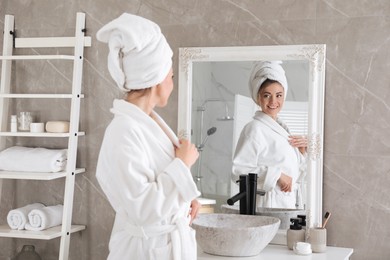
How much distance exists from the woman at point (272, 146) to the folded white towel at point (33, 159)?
3.21 feet

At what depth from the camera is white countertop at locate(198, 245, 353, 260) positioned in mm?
2938

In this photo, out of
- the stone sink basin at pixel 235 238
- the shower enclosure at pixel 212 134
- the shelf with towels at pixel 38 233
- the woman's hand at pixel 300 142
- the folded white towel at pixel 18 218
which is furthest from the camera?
the folded white towel at pixel 18 218

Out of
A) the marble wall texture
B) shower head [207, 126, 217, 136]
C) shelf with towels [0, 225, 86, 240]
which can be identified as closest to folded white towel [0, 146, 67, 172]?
the marble wall texture

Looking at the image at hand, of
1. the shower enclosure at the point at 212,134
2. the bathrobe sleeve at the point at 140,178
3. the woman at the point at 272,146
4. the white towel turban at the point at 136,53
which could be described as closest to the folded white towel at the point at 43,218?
the shower enclosure at the point at 212,134

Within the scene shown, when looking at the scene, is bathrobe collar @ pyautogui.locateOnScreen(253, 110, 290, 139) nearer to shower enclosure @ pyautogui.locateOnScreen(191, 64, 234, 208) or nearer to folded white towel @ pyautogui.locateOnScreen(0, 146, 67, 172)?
shower enclosure @ pyautogui.locateOnScreen(191, 64, 234, 208)

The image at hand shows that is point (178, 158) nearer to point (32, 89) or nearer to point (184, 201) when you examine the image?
point (184, 201)

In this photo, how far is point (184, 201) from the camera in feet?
7.77

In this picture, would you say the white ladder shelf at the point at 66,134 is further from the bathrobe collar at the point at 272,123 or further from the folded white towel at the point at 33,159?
the bathrobe collar at the point at 272,123

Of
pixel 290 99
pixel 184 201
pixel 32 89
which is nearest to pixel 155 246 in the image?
pixel 184 201

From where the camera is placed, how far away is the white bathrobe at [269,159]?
3.20 metres

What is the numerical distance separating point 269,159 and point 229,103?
13.1 inches

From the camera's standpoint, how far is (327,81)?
317cm

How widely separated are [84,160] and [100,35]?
1.39 metres

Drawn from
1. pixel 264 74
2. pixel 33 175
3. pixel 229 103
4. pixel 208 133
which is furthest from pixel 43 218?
pixel 264 74
